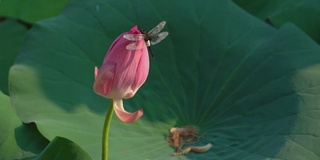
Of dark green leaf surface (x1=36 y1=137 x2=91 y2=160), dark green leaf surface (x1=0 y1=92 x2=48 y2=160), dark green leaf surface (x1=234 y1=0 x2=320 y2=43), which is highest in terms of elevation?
dark green leaf surface (x1=234 y1=0 x2=320 y2=43)

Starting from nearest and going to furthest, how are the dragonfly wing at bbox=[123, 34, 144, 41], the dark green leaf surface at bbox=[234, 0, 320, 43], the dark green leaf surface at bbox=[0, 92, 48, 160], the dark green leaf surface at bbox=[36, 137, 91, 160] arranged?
the dragonfly wing at bbox=[123, 34, 144, 41], the dark green leaf surface at bbox=[36, 137, 91, 160], the dark green leaf surface at bbox=[0, 92, 48, 160], the dark green leaf surface at bbox=[234, 0, 320, 43]

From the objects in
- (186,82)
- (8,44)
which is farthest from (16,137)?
(8,44)

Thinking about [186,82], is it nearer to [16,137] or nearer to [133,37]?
[16,137]

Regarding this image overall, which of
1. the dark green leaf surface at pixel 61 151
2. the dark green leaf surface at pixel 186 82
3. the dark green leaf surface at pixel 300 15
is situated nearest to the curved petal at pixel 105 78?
the dark green leaf surface at pixel 61 151

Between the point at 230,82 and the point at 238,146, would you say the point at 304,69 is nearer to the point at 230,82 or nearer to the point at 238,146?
the point at 230,82

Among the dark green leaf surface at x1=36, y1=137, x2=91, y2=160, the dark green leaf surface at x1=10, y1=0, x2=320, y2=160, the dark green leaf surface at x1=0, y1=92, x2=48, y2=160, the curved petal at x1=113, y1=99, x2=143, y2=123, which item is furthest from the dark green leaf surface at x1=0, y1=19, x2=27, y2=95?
the curved petal at x1=113, y1=99, x2=143, y2=123

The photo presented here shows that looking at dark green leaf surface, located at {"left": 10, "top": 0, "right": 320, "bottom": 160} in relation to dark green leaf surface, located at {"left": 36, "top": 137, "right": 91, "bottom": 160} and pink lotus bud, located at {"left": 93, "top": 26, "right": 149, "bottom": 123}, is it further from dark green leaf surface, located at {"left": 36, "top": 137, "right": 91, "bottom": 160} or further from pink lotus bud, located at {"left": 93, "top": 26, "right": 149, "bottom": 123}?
pink lotus bud, located at {"left": 93, "top": 26, "right": 149, "bottom": 123}
